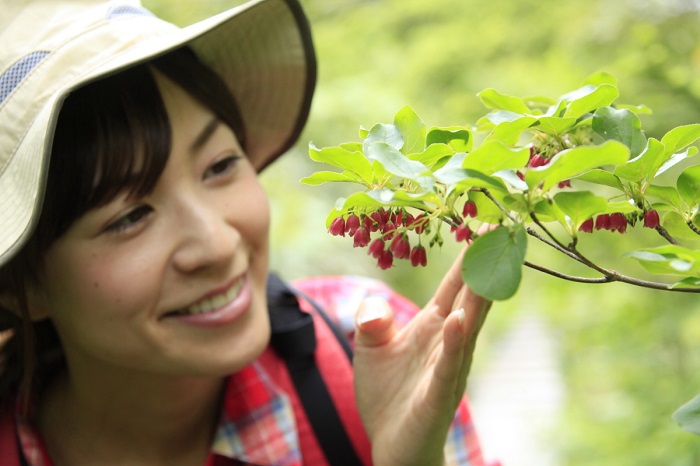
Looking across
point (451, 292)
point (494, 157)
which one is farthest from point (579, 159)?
point (451, 292)

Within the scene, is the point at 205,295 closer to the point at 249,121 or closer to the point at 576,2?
the point at 249,121

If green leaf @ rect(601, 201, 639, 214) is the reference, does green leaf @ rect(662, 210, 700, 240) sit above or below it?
below

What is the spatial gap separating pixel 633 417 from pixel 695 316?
47 centimetres

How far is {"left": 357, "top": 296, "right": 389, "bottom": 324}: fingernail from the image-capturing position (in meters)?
1.19

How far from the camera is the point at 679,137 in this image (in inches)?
26.3

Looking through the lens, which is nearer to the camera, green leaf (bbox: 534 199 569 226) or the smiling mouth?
green leaf (bbox: 534 199 569 226)

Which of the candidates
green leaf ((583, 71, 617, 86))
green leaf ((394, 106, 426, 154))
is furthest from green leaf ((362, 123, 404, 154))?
green leaf ((583, 71, 617, 86))

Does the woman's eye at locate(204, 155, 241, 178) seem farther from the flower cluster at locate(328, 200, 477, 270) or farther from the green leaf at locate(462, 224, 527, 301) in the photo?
the green leaf at locate(462, 224, 527, 301)

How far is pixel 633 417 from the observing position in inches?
85.2

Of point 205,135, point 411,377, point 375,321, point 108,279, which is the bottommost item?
point 411,377

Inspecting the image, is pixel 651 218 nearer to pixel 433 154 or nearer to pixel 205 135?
pixel 433 154

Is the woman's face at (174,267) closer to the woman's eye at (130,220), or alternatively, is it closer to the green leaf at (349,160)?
the woman's eye at (130,220)

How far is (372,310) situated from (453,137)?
1.75 ft

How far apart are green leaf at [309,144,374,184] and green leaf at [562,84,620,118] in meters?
0.19
